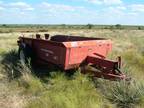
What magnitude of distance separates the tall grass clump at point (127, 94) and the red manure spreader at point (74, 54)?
445 mm

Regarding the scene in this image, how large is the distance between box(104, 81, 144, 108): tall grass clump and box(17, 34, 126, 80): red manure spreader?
445 mm

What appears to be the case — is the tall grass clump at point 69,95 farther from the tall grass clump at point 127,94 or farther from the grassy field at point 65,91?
the tall grass clump at point 127,94

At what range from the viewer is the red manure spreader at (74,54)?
7629 mm

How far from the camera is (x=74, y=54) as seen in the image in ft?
25.9

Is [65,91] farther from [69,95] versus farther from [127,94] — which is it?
[127,94]

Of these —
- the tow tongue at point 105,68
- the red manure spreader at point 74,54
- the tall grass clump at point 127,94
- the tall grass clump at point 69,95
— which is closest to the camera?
the tall grass clump at point 69,95

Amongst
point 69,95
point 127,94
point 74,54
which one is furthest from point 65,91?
point 127,94

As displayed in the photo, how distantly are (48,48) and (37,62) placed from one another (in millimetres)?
954

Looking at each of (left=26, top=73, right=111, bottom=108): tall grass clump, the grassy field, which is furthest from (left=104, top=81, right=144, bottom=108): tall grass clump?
(left=26, top=73, right=111, bottom=108): tall grass clump

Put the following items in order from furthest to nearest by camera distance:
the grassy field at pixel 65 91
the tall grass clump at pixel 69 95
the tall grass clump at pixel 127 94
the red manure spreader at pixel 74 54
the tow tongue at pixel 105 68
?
the red manure spreader at pixel 74 54, the tow tongue at pixel 105 68, the tall grass clump at pixel 127 94, the grassy field at pixel 65 91, the tall grass clump at pixel 69 95

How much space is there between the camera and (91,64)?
8305 mm

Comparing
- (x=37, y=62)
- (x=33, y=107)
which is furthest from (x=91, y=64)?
(x=33, y=107)

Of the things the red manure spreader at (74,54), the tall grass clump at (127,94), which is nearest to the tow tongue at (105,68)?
the red manure spreader at (74,54)

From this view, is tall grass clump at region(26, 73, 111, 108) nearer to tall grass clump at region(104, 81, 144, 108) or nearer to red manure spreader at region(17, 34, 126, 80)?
tall grass clump at region(104, 81, 144, 108)
